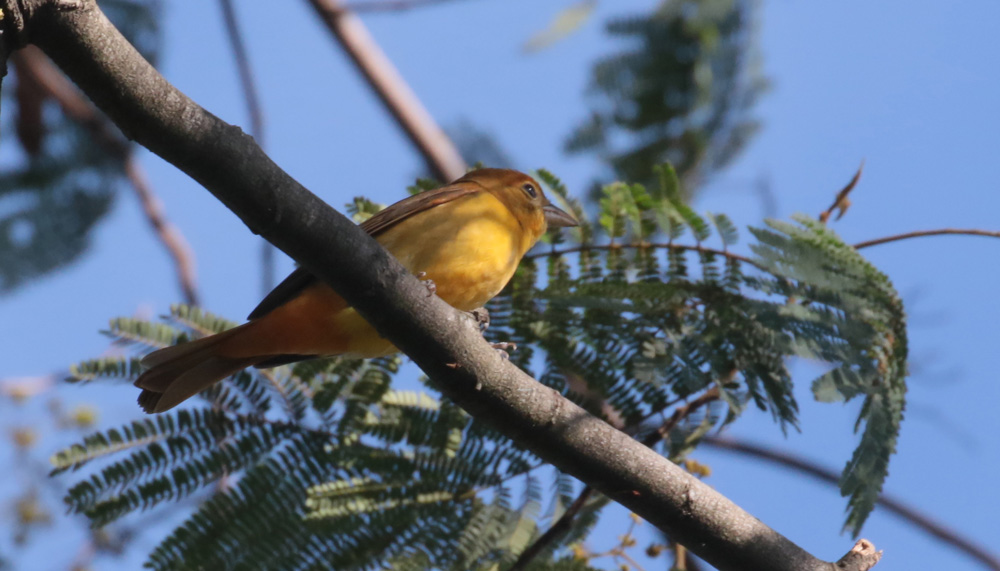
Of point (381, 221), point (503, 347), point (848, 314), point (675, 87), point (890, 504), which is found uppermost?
point (675, 87)

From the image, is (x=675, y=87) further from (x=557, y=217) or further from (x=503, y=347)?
(x=503, y=347)

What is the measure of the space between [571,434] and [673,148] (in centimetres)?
393

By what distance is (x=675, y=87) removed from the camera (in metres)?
6.33

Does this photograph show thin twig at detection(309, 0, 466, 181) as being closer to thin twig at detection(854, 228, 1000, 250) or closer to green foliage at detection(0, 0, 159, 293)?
green foliage at detection(0, 0, 159, 293)

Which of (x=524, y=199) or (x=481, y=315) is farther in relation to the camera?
(x=524, y=199)

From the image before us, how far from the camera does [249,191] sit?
8.02ft

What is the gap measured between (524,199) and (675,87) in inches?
83.3

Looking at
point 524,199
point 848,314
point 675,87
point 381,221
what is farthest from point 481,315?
point 675,87

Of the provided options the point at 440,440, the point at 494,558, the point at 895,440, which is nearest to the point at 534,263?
the point at 440,440

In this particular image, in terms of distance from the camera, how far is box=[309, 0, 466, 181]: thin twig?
299 inches

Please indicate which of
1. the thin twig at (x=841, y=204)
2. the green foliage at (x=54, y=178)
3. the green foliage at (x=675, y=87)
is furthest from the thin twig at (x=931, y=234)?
the green foliage at (x=54, y=178)

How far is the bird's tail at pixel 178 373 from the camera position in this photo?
3.78 metres

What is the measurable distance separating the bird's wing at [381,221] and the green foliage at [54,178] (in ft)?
10.1

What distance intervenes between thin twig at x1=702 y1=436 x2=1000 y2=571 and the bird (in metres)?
2.92
